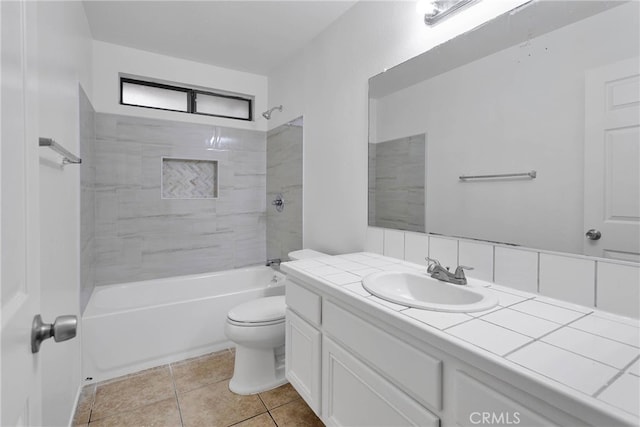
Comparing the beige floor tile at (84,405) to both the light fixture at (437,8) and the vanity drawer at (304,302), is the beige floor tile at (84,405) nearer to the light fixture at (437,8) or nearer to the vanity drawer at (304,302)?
the vanity drawer at (304,302)

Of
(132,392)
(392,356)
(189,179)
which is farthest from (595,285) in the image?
(189,179)

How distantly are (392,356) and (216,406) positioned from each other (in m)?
1.32

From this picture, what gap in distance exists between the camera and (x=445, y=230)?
4.78 ft

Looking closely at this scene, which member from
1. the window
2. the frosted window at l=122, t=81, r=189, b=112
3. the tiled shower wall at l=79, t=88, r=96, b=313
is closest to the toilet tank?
the tiled shower wall at l=79, t=88, r=96, b=313

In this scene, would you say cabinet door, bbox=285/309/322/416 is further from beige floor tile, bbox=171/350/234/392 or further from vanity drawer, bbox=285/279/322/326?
beige floor tile, bbox=171/350/234/392

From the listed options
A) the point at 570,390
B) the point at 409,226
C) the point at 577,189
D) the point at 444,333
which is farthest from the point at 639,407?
the point at 409,226

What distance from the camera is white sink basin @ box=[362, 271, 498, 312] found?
3.19 ft

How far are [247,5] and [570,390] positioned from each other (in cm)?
242

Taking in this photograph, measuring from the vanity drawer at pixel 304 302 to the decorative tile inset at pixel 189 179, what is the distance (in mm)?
1816

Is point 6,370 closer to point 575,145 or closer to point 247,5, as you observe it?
point 575,145

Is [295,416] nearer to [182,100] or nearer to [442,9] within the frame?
[442,9]

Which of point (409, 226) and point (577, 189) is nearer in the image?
point (577, 189)

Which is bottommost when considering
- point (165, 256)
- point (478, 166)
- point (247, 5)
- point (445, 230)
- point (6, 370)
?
point (165, 256)

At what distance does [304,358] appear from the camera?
1.46 metres
